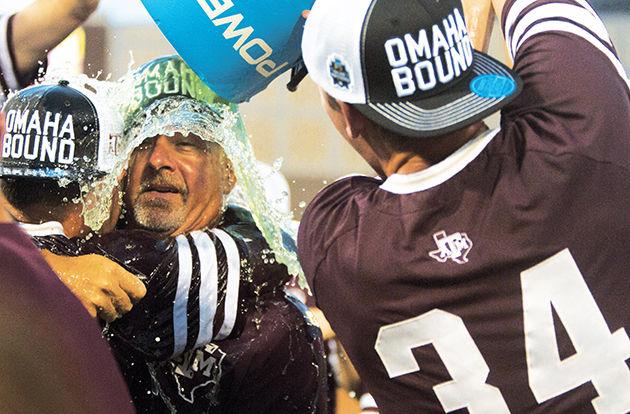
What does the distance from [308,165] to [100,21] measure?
1.35 meters

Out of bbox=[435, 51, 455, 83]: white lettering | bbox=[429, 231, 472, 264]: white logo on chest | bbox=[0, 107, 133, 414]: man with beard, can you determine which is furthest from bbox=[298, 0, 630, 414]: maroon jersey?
bbox=[0, 107, 133, 414]: man with beard

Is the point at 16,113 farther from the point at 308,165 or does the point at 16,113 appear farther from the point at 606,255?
the point at 308,165

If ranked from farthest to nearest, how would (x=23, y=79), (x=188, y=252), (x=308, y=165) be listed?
(x=308, y=165)
(x=23, y=79)
(x=188, y=252)

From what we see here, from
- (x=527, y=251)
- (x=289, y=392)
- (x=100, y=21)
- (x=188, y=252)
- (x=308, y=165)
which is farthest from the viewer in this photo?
(x=100, y=21)

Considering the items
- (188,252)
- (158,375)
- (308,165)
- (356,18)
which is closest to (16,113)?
(188,252)

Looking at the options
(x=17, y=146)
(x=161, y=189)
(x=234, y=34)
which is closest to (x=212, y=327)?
(x=161, y=189)

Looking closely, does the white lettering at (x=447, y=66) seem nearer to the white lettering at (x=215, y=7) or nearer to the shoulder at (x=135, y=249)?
the white lettering at (x=215, y=7)

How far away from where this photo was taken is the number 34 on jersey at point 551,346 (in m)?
1.81

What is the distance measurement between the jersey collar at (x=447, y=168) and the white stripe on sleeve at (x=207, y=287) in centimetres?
86

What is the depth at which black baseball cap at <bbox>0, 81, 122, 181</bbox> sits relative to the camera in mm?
2609

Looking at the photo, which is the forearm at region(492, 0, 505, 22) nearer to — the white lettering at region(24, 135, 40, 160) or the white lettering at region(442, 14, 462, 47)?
the white lettering at region(442, 14, 462, 47)

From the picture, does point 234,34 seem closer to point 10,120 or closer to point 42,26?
point 10,120

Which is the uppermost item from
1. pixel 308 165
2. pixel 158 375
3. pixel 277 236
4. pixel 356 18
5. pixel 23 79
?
pixel 356 18

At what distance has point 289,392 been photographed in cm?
280
